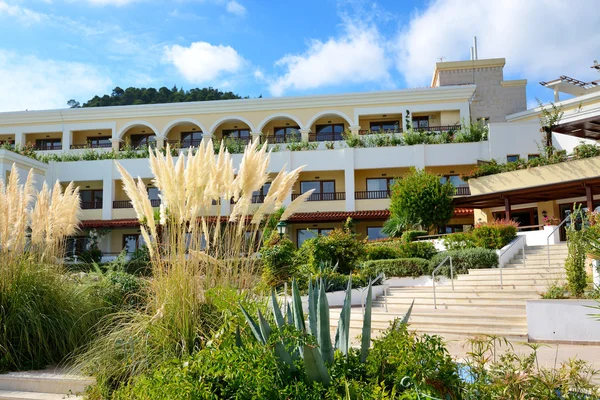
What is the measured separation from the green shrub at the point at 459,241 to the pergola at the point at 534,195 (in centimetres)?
421

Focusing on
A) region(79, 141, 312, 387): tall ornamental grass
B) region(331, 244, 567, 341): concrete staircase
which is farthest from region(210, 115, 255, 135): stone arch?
region(79, 141, 312, 387): tall ornamental grass

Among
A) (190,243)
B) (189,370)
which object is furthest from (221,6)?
(189,370)

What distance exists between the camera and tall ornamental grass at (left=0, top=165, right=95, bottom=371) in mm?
5949

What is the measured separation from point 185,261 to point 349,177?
2376 cm

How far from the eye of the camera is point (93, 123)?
3316 centimetres

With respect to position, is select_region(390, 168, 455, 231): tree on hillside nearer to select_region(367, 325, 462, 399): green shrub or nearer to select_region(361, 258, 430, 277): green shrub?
select_region(361, 258, 430, 277): green shrub

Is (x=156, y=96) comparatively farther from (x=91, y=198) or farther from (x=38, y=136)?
(x=91, y=198)

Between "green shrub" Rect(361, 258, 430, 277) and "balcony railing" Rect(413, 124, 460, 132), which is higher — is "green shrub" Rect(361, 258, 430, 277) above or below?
below

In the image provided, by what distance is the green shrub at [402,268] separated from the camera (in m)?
15.3

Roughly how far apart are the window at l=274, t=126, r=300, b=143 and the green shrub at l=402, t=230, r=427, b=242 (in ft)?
43.5

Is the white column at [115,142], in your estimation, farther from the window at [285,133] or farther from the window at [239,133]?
the window at [285,133]

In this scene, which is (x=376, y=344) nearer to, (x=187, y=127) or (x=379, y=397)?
(x=379, y=397)

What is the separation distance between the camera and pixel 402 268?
1533 centimetres

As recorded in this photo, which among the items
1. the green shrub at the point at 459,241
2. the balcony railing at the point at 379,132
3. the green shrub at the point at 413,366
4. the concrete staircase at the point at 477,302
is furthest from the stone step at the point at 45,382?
the balcony railing at the point at 379,132
